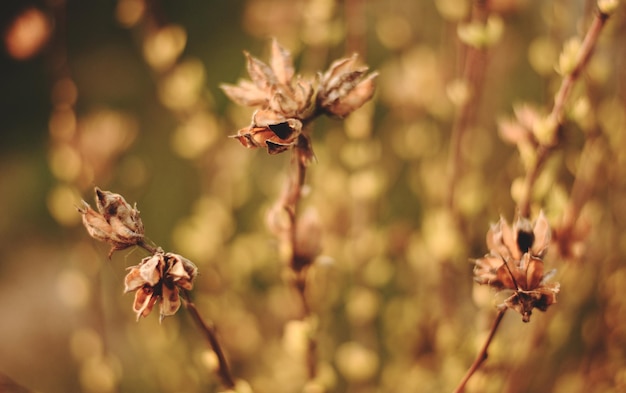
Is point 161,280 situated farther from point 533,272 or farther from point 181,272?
point 533,272

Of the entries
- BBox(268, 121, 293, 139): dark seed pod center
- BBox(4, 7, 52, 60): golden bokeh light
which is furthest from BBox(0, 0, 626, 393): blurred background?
BBox(268, 121, 293, 139): dark seed pod center

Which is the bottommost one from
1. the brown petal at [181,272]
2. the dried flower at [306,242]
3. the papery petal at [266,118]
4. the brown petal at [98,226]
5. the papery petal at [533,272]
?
the brown petal at [181,272]

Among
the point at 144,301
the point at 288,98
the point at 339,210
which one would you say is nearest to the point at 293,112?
the point at 288,98

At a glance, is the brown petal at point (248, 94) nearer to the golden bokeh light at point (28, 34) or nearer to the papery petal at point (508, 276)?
the papery petal at point (508, 276)

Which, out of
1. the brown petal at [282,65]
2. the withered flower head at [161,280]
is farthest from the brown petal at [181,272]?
the brown petal at [282,65]

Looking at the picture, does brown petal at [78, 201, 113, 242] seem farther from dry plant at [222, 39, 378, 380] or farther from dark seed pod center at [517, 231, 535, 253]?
dark seed pod center at [517, 231, 535, 253]

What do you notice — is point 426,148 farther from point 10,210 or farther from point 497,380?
point 10,210

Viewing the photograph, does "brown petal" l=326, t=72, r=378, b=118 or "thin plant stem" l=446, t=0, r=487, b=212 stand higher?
"thin plant stem" l=446, t=0, r=487, b=212

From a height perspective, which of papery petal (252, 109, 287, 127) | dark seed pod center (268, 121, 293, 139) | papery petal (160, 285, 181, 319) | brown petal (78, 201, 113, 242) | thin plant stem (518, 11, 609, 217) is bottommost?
papery petal (160, 285, 181, 319)
